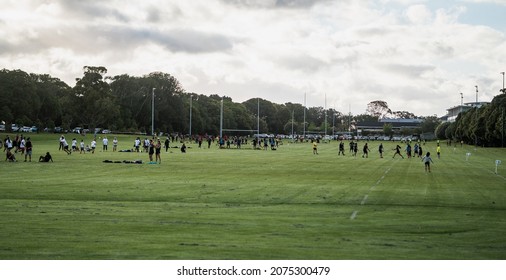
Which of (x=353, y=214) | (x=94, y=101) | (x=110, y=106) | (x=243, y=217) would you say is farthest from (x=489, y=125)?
(x=243, y=217)

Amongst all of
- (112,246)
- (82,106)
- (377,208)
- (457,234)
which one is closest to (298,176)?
(377,208)

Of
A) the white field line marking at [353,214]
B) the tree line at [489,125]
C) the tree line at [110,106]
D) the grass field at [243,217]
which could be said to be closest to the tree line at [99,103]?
the tree line at [110,106]

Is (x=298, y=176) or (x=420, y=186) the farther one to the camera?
(x=298, y=176)

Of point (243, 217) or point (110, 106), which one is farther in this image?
point (110, 106)

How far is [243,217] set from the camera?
2131 centimetres

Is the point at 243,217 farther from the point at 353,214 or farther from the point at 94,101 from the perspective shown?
the point at 94,101

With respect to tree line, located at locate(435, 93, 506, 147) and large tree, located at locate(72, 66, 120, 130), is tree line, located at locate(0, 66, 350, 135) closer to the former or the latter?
large tree, located at locate(72, 66, 120, 130)

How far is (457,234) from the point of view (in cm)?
1852

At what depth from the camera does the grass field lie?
50.1 feet

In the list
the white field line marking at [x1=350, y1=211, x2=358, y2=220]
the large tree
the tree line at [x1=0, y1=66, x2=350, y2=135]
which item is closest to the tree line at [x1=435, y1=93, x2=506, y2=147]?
the tree line at [x1=0, y1=66, x2=350, y2=135]

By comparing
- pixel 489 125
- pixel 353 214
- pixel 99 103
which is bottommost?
pixel 353 214

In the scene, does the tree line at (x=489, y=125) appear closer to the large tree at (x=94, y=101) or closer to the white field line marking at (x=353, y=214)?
the large tree at (x=94, y=101)

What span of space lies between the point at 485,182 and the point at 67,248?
31.6 m

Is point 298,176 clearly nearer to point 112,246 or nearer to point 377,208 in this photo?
point 377,208
